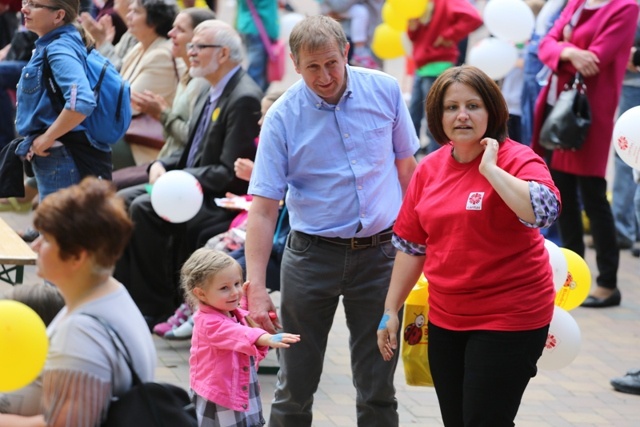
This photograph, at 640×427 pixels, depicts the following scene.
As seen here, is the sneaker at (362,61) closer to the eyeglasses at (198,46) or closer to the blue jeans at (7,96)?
the blue jeans at (7,96)

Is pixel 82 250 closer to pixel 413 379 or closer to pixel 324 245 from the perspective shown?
pixel 324 245

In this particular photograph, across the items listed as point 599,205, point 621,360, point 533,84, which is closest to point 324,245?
point 621,360

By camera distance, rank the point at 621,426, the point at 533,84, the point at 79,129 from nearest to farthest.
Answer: the point at 621,426, the point at 79,129, the point at 533,84

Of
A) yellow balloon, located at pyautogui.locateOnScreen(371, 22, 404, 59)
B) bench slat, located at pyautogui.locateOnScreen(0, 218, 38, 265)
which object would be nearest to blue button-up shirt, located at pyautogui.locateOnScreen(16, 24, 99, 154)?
bench slat, located at pyautogui.locateOnScreen(0, 218, 38, 265)

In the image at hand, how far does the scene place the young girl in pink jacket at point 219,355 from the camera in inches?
178

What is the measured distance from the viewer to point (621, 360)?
22.4ft

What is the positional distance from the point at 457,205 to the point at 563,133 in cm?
364

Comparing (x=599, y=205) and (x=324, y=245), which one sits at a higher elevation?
(x=324, y=245)

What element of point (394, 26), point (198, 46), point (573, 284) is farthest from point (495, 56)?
point (573, 284)

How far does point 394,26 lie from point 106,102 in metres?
4.67

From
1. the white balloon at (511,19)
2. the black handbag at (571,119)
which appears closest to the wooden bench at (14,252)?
the black handbag at (571,119)

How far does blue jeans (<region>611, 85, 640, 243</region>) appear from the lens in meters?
8.82

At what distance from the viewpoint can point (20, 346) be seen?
9.43ft

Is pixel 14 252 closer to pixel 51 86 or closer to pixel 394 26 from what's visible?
pixel 51 86
